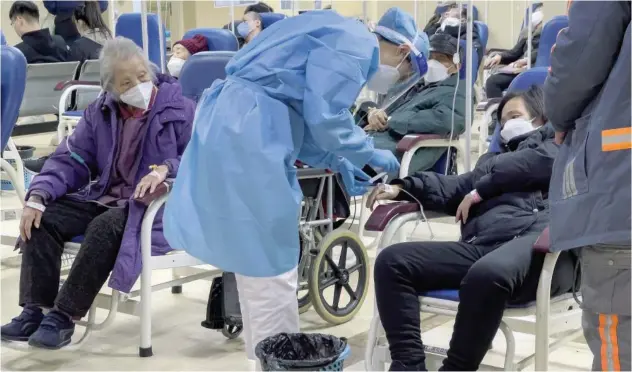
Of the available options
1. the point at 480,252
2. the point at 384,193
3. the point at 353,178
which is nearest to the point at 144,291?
the point at 353,178

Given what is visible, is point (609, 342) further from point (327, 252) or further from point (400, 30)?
point (400, 30)

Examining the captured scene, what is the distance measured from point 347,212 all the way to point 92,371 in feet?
3.69

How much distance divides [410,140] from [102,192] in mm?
1275

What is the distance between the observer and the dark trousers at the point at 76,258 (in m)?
3.06

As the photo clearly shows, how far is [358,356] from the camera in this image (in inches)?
124

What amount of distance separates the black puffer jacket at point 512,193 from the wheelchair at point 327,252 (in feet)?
2.33

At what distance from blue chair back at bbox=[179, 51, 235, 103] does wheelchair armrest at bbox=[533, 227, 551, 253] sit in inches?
75.8

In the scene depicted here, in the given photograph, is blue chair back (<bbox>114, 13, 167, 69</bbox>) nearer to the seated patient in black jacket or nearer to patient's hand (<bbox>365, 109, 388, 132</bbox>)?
the seated patient in black jacket

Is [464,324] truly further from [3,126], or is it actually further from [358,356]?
[3,126]

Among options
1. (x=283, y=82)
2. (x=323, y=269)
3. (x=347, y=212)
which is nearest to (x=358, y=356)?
(x=323, y=269)

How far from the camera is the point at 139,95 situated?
3.26 metres

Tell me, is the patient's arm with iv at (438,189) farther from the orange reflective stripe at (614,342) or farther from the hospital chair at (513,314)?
the orange reflective stripe at (614,342)

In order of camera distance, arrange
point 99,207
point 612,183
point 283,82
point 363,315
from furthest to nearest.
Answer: point 363,315
point 99,207
point 283,82
point 612,183

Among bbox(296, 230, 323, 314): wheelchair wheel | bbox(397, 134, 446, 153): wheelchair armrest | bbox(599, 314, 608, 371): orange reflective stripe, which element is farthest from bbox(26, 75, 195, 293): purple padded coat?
bbox(599, 314, 608, 371): orange reflective stripe
